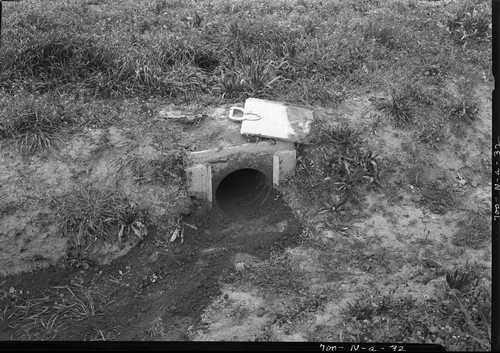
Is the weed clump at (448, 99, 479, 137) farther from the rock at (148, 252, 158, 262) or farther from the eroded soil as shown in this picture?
the rock at (148, 252, 158, 262)

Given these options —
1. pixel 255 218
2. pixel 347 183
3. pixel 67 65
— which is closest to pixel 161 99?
pixel 67 65

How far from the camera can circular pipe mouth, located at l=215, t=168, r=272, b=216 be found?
8000 mm

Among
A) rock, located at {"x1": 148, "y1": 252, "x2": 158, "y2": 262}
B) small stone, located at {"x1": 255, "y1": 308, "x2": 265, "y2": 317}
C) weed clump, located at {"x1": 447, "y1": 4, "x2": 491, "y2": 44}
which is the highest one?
weed clump, located at {"x1": 447, "y1": 4, "x2": 491, "y2": 44}

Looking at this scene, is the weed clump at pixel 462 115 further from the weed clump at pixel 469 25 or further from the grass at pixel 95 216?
the grass at pixel 95 216

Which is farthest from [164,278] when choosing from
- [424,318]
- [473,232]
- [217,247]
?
[473,232]

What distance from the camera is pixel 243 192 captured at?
8.39 meters

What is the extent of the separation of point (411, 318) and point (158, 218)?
3366mm

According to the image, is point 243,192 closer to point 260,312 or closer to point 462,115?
point 260,312

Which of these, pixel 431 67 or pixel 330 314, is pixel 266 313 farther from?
pixel 431 67

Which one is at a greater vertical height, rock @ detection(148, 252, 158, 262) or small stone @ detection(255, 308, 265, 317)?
rock @ detection(148, 252, 158, 262)

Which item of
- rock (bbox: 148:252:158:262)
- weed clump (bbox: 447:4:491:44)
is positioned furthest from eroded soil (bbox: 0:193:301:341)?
weed clump (bbox: 447:4:491:44)

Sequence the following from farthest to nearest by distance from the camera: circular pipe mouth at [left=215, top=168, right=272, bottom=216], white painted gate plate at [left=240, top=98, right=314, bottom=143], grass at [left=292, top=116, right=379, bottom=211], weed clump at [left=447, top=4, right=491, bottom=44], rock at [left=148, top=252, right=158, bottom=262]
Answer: weed clump at [left=447, top=4, right=491, bottom=44]
circular pipe mouth at [left=215, top=168, right=272, bottom=216]
white painted gate plate at [left=240, top=98, right=314, bottom=143]
grass at [left=292, top=116, right=379, bottom=211]
rock at [left=148, top=252, right=158, bottom=262]

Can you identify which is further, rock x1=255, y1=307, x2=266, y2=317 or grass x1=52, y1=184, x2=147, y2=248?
grass x1=52, y1=184, x2=147, y2=248

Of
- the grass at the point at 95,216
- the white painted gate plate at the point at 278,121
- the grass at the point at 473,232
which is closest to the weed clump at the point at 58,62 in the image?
the grass at the point at 95,216
